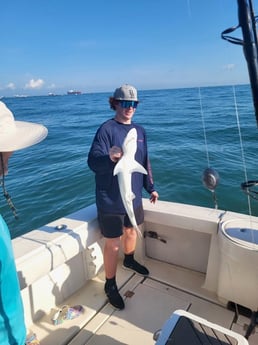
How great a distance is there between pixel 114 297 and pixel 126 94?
2.07 m

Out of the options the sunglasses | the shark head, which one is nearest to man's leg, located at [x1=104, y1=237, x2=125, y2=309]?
the shark head

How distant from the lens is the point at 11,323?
111 centimetres

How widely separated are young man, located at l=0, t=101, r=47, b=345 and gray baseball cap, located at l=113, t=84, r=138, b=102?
140 cm

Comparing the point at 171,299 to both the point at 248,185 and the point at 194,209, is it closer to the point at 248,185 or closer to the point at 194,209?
the point at 194,209

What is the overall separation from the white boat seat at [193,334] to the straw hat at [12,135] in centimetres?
130

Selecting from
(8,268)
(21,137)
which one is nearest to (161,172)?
(21,137)

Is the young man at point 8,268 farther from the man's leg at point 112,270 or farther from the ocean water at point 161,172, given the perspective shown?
the ocean water at point 161,172

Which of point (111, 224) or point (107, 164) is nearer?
point (107, 164)

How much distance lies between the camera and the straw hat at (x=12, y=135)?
105cm

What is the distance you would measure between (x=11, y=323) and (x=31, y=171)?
8.93m

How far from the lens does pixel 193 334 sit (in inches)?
57.4

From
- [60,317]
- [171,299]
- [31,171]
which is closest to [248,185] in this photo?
[171,299]

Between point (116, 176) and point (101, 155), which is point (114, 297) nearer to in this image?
point (116, 176)

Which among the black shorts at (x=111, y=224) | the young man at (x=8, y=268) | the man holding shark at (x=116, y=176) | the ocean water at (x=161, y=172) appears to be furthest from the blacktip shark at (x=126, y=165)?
the ocean water at (x=161, y=172)
